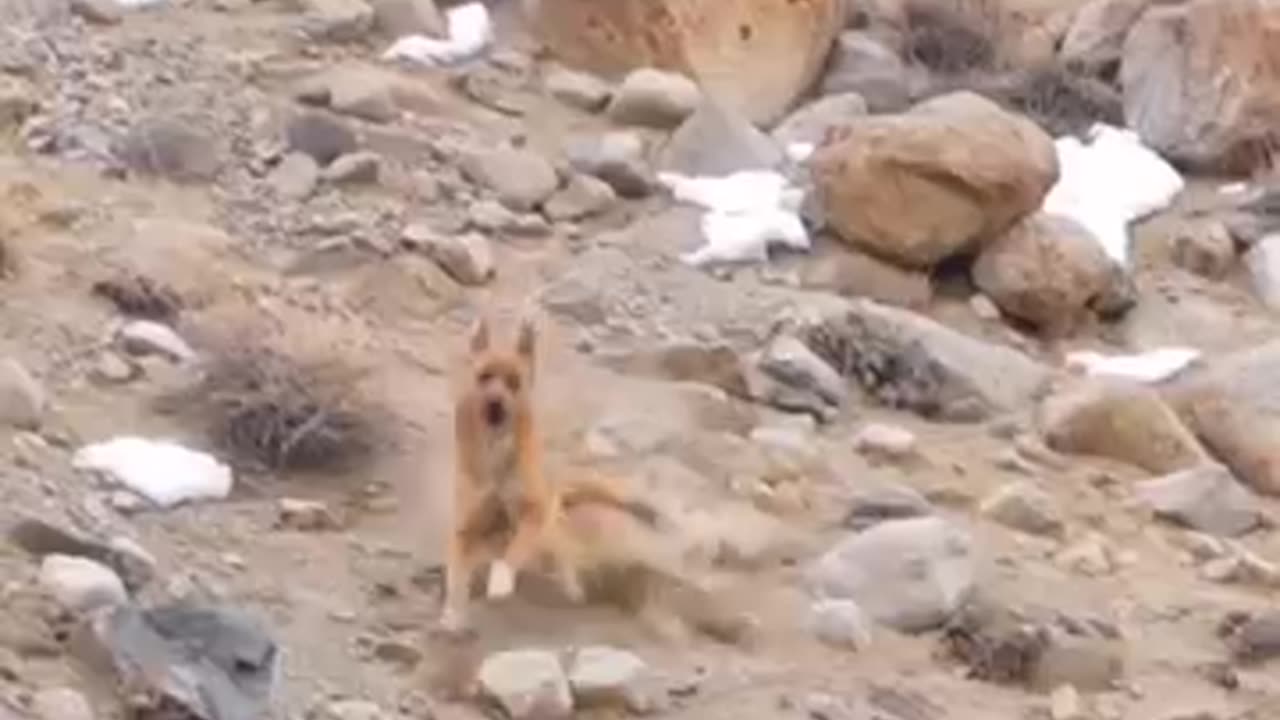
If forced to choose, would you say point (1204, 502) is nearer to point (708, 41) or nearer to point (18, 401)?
point (18, 401)

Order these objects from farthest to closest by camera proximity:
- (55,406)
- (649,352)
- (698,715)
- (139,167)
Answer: (139,167), (649,352), (55,406), (698,715)

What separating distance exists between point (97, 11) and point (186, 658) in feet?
13.2

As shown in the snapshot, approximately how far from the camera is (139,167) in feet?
26.2

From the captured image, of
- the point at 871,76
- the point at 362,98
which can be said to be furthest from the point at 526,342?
the point at 871,76

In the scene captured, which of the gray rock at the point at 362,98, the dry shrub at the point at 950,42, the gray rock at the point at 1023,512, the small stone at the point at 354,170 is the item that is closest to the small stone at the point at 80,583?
the gray rock at the point at 1023,512

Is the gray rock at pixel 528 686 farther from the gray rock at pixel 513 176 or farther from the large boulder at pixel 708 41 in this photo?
the large boulder at pixel 708 41

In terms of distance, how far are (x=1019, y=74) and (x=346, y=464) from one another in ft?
12.3

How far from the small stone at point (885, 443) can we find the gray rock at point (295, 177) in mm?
1684

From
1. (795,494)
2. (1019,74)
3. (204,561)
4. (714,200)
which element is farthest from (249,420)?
(1019,74)

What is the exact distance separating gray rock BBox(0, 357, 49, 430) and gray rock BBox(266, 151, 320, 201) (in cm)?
170

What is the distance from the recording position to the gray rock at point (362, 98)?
338 inches

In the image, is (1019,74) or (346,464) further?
(1019,74)

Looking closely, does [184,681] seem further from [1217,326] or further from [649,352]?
[1217,326]

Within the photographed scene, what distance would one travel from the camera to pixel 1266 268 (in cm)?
853
